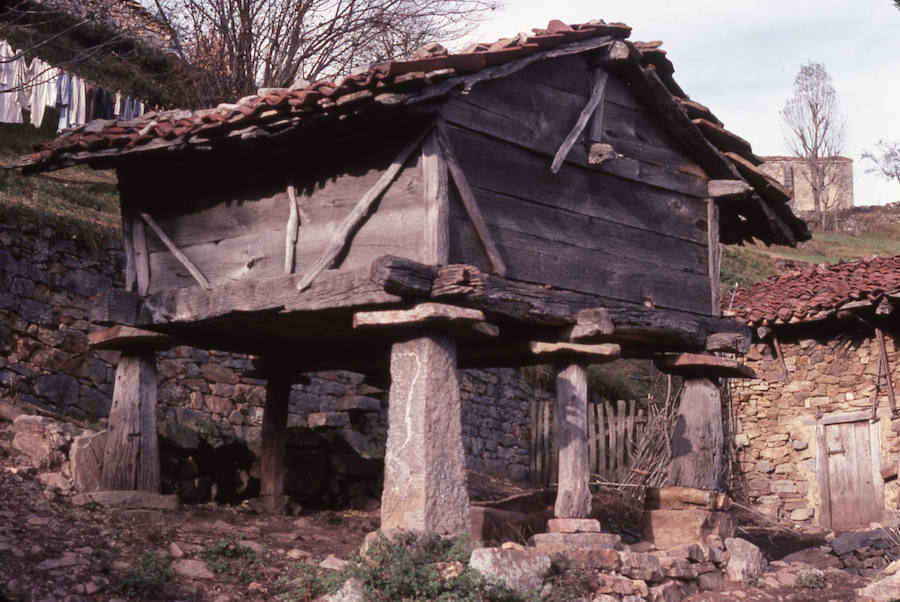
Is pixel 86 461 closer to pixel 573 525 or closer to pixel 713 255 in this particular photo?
pixel 573 525

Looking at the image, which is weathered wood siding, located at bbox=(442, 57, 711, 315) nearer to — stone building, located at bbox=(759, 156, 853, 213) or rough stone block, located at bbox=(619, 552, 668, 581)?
rough stone block, located at bbox=(619, 552, 668, 581)

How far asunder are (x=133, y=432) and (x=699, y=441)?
439cm

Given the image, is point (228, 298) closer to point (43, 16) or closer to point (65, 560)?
point (65, 560)

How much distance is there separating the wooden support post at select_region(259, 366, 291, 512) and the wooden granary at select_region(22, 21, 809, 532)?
2.26 ft

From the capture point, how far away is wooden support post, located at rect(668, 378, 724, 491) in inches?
297

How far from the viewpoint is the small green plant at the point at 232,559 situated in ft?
19.7

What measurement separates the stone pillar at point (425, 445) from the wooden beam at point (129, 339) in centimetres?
228

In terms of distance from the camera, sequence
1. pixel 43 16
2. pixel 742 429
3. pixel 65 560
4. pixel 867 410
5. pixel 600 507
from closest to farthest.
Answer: pixel 65 560
pixel 600 507
pixel 867 410
pixel 742 429
pixel 43 16

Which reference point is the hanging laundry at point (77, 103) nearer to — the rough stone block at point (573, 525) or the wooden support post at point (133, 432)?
the wooden support post at point (133, 432)

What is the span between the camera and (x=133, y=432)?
24.3 ft

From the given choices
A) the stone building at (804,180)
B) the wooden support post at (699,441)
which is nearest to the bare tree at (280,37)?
the wooden support post at (699,441)

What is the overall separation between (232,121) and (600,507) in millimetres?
5540

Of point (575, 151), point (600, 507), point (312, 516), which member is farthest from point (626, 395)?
point (575, 151)

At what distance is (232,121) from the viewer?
624 centimetres
